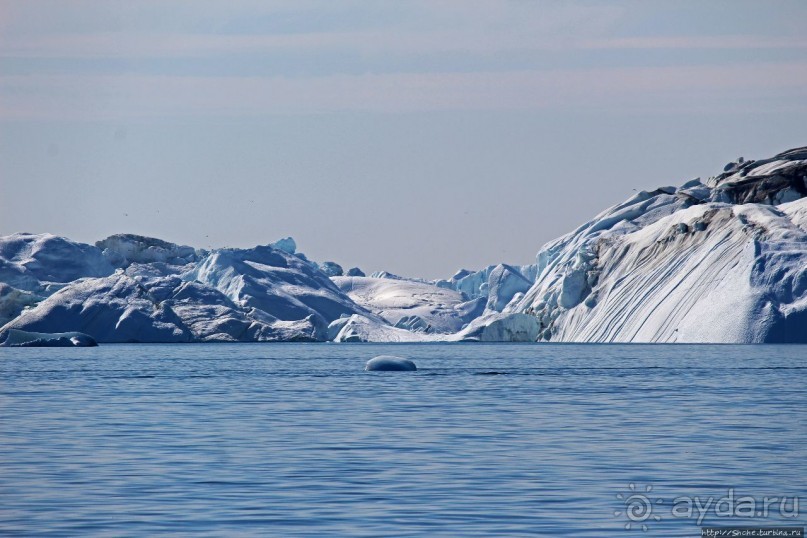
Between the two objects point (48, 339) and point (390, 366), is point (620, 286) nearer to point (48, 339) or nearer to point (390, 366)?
point (48, 339)

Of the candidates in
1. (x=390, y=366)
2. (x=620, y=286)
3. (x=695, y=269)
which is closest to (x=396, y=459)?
(x=390, y=366)

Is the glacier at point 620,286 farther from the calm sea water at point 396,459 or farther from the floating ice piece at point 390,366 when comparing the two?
the calm sea water at point 396,459

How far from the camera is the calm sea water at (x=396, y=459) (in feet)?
70.9

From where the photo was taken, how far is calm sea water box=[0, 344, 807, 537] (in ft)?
70.9

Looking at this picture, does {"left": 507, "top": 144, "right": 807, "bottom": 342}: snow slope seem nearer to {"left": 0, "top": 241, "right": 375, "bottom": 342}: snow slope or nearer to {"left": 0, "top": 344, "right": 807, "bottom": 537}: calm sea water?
{"left": 0, "top": 241, "right": 375, "bottom": 342}: snow slope

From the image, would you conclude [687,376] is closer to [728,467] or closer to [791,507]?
[728,467]

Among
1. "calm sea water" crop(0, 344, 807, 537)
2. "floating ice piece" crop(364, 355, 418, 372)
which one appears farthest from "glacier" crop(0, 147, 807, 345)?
"calm sea water" crop(0, 344, 807, 537)

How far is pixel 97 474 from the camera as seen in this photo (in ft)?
88.9

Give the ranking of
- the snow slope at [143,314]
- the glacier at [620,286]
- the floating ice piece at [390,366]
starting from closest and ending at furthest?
the floating ice piece at [390,366] < the glacier at [620,286] < the snow slope at [143,314]

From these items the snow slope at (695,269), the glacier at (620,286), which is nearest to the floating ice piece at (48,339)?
the glacier at (620,286)

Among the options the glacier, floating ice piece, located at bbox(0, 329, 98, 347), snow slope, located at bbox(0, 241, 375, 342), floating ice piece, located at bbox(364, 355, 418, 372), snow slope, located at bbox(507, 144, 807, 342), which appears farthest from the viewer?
snow slope, located at bbox(0, 241, 375, 342)

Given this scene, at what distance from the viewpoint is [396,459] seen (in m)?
29.3

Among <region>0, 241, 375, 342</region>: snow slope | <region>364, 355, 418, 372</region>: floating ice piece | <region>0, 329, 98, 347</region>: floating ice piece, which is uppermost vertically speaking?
<region>0, 241, 375, 342</region>: snow slope

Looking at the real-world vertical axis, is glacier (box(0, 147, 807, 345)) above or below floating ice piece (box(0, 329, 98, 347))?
above
